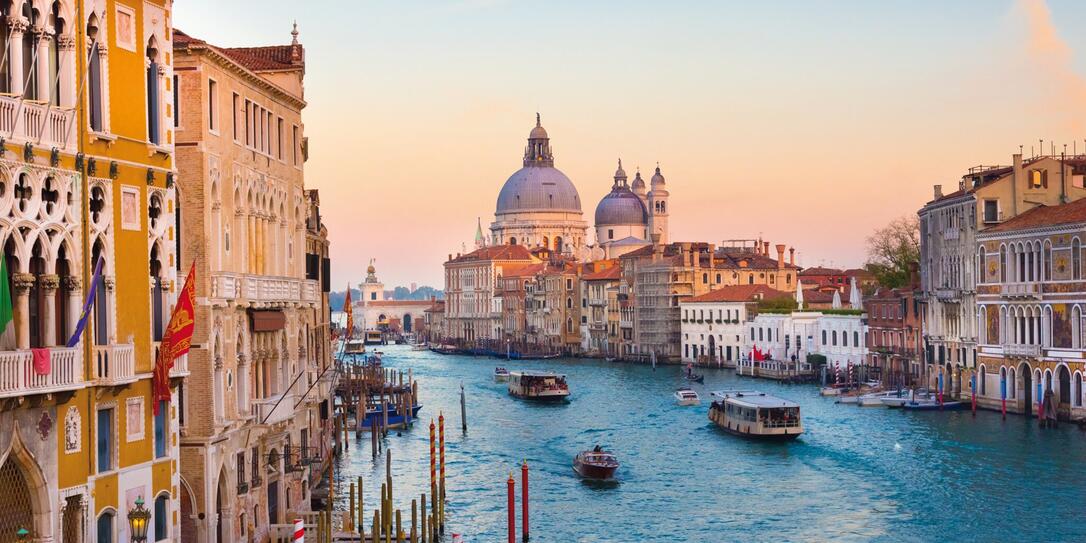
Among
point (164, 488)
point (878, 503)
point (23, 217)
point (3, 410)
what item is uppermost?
point (23, 217)

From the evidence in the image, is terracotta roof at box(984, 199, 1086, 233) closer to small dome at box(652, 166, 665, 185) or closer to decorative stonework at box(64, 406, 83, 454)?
decorative stonework at box(64, 406, 83, 454)

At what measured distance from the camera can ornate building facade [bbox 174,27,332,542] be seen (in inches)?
628

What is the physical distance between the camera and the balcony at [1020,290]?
36.4 metres

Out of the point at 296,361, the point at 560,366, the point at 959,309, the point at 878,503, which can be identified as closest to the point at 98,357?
the point at 296,361

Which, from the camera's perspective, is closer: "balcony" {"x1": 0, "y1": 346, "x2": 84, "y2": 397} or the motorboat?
"balcony" {"x1": 0, "y1": 346, "x2": 84, "y2": 397}

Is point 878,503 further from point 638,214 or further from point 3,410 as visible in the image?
point 638,214

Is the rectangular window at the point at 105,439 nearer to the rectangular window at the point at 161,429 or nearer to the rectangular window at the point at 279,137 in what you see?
the rectangular window at the point at 161,429

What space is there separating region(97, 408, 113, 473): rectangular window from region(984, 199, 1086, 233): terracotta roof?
26790mm

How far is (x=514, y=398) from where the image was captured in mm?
52156

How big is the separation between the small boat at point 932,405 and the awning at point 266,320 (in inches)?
1008

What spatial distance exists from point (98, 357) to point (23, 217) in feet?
4.88

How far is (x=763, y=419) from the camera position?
35656mm

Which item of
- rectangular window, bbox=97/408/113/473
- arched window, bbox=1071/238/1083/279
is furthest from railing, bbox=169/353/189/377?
arched window, bbox=1071/238/1083/279

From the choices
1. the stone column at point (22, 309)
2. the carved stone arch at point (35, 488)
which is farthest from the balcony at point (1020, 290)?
the stone column at point (22, 309)
